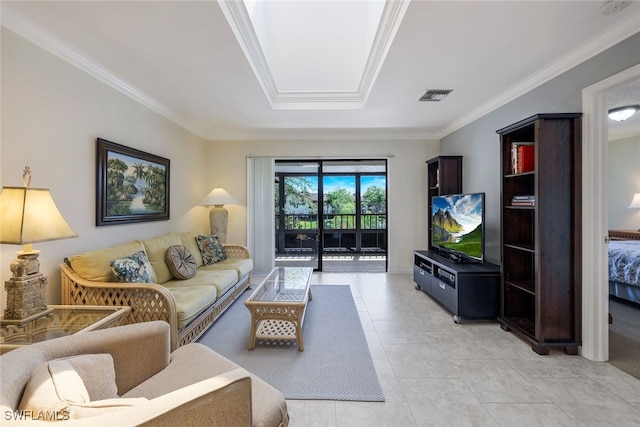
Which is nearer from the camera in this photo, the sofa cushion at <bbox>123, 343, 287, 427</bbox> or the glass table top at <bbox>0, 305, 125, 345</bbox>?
the sofa cushion at <bbox>123, 343, 287, 427</bbox>

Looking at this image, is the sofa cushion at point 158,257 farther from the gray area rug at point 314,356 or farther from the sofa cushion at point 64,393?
the sofa cushion at point 64,393

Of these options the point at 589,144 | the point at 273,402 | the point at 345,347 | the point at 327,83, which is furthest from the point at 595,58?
the point at 273,402

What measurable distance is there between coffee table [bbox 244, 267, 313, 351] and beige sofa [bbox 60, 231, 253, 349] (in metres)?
0.49

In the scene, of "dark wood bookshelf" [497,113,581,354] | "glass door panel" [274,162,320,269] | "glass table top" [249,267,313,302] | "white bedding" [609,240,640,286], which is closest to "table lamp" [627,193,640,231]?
"white bedding" [609,240,640,286]

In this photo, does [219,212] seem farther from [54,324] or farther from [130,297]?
[54,324]

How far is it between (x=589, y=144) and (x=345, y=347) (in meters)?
2.60

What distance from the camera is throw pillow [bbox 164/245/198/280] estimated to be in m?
3.05

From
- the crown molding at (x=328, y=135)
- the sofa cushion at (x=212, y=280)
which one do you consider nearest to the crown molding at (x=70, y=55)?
the crown molding at (x=328, y=135)

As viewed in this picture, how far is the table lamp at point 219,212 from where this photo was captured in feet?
14.8

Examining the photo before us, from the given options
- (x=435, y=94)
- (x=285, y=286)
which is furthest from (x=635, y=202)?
(x=285, y=286)

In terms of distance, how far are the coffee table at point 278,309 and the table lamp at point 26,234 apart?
1347mm

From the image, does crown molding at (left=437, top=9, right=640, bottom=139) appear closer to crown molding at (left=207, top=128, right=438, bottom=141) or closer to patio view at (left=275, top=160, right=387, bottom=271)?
crown molding at (left=207, top=128, right=438, bottom=141)

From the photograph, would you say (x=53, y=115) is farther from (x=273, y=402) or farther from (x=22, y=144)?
(x=273, y=402)

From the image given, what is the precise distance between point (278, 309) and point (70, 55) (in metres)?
2.74
